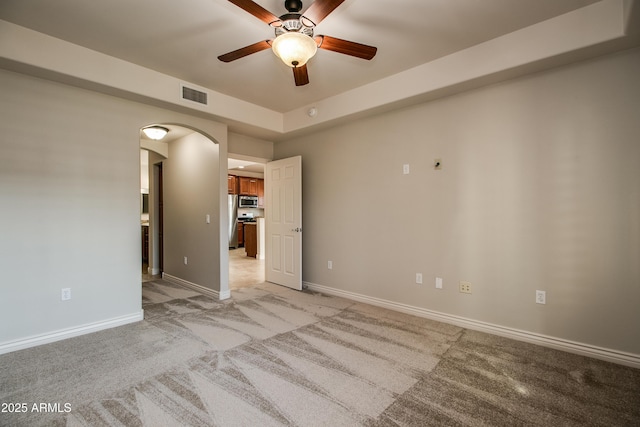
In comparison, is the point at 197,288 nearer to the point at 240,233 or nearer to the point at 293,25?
the point at 293,25

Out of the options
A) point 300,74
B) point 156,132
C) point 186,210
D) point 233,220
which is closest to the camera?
point 300,74

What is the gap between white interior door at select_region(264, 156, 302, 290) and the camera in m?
4.49

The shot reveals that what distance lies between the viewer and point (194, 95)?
3.46 m

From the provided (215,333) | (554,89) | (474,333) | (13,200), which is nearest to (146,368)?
(215,333)

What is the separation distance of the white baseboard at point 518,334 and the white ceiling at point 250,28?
2672mm

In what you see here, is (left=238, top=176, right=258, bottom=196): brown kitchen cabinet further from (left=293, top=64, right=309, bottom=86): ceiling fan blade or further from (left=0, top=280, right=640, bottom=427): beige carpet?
(left=293, top=64, right=309, bottom=86): ceiling fan blade

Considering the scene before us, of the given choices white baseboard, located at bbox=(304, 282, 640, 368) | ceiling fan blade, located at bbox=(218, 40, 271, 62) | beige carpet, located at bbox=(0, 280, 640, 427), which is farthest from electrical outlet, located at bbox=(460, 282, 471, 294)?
ceiling fan blade, located at bbox=(218, 40, 271, 62)

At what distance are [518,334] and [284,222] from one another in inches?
129

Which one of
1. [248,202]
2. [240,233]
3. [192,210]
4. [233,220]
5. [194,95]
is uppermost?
[194,95]

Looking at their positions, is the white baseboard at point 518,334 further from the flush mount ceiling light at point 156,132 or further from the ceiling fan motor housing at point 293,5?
the flush mount ceiling light at point 156,132

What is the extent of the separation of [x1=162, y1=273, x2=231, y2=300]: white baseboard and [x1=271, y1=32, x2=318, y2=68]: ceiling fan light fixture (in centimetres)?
315

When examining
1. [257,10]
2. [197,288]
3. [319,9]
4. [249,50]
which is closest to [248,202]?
[197,288]

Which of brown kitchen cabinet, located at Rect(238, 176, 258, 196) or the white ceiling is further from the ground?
the white ceiling

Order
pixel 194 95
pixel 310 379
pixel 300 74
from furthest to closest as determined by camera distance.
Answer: pixel 194 95
pixel 300 74
pixel 310 379
